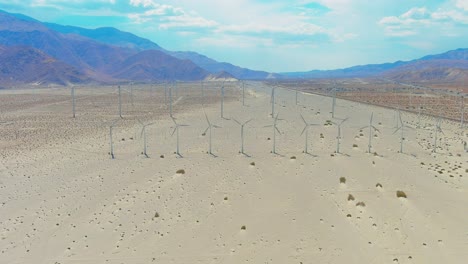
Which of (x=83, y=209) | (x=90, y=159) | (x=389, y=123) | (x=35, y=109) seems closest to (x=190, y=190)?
(x=83, y=209)

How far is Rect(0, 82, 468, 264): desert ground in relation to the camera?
60.1 feet

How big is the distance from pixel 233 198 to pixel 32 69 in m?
177

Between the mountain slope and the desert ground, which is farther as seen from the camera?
the mountain slope

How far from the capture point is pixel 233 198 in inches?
915

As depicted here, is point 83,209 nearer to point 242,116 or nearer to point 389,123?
point 242,116

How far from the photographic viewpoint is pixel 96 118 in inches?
1977

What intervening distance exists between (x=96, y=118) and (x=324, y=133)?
26.0m

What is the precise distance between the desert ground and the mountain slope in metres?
141

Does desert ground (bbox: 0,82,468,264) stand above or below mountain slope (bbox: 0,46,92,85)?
below

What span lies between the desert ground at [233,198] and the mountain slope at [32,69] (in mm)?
140992

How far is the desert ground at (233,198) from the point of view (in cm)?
1831

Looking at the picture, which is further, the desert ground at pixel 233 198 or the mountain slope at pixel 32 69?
the mountain slope at pixel 32 69

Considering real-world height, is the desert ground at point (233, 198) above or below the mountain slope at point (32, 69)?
below

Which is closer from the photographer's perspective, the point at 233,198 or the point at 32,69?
the point at 233,198
